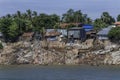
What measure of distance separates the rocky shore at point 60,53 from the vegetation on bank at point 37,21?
2870 mm

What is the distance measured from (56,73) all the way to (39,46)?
17.5m

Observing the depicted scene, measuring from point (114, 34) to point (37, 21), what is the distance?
42.6 ft

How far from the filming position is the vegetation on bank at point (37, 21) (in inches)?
3324

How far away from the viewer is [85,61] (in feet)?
257

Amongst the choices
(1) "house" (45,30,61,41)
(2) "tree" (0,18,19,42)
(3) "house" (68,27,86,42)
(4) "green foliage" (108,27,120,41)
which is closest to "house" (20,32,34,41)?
(2) "tree" (0,18,19,42)

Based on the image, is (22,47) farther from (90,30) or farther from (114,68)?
(114,68)

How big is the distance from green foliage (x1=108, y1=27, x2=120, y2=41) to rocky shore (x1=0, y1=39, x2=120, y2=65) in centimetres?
94

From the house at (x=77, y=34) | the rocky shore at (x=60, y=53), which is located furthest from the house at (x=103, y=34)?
the house at (x=77, y=34)

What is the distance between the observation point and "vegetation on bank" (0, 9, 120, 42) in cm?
8444

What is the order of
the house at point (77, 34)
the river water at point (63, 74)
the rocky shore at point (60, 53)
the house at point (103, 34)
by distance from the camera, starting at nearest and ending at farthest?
the river water at point (63, 74)
the rocky shore at point (60, 53)
the house at point (103, 34)
the house at point (77, 34)

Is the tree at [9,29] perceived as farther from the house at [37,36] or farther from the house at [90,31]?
the house at [90,31]

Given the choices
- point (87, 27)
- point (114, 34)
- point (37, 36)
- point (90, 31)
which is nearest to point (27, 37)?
point (37, 36)

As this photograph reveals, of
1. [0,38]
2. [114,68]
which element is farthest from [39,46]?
[114,68]

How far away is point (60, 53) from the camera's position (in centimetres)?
7975
